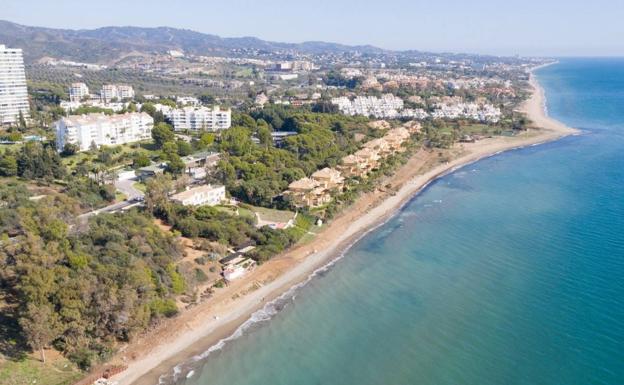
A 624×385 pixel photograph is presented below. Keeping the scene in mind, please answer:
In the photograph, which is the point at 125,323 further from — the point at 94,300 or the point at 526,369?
the point at 526,369

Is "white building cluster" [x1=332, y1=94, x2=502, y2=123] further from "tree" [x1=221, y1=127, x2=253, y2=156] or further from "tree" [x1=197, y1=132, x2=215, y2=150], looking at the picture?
"tree" [x1=197, y1=132, x2=215, y2=150]

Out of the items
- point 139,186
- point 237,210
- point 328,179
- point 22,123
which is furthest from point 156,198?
point 22,123

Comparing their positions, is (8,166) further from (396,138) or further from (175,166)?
(396,138)

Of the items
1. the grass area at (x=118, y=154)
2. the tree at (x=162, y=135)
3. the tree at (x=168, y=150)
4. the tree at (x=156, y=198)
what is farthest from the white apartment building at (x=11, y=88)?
the tree at (x=156, y=198)

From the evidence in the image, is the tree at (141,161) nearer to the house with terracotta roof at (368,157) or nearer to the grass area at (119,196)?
the grass area at (119,196)

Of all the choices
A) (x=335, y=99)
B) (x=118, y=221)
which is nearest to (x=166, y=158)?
(x=118, y=221)

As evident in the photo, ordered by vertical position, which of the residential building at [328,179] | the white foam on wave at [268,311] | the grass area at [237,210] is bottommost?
the white foam on wave at [268,311]

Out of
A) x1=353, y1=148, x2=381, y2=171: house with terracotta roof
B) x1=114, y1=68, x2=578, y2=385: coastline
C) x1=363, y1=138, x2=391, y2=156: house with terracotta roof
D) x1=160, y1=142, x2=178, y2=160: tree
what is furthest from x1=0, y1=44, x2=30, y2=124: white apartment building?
x1=114, y1=68, x2=578, y2=385: coastline
